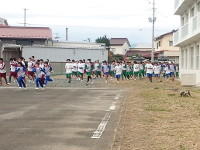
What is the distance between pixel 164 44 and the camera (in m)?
94.9

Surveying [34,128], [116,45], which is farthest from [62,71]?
[116,45]

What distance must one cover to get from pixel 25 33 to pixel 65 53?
11.7m

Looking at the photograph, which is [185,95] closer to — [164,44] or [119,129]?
[119,129]

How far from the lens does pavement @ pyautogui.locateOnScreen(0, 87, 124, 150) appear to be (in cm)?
836

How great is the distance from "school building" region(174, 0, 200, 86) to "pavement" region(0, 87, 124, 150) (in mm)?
15418

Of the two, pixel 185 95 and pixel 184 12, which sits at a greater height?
pixel 184 12

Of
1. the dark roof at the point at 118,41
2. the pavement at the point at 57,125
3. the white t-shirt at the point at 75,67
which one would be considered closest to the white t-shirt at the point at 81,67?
the white t-shirt at the point at 75,67

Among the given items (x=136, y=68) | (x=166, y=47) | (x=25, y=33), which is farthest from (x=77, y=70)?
(x=166, y=47)

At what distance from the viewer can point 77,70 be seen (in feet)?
108

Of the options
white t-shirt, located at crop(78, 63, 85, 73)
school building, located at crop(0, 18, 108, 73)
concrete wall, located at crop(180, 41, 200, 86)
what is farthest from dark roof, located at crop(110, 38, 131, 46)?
white t-shirt, located at crop(78, 63, 85, 73)

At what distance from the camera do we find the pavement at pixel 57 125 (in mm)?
8359

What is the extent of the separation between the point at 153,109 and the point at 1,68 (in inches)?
598

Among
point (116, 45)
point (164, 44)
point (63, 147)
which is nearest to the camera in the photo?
point (63, 147)

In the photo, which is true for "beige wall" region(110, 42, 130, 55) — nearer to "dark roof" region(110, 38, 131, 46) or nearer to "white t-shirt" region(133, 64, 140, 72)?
"dark roof" region(110, 38, 131, 46)
